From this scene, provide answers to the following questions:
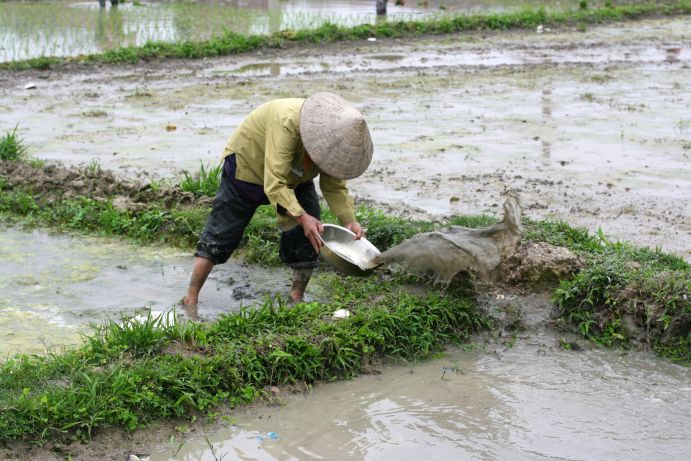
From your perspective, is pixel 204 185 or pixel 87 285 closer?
pixel 87 285

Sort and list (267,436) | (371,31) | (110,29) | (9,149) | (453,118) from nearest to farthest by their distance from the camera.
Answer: (267,436) → (9,149) → (453,118) → (371,31) → (110,29)

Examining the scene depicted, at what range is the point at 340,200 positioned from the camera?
15.3ft

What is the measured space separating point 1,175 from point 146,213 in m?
1.55

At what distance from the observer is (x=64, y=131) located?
8.92 meters

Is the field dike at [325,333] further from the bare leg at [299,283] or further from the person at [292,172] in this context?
the person at [292,172]

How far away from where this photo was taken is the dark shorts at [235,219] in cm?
468

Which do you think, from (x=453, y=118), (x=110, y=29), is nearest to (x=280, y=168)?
(x=453, y=118)

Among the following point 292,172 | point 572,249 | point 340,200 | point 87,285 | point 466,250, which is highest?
point 292,172

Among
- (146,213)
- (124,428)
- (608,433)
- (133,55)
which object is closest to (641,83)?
(133,55)

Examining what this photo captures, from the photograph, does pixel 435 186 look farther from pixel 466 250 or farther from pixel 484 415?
pixel 484 415

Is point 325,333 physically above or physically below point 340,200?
below

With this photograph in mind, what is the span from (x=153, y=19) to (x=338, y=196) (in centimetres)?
1435

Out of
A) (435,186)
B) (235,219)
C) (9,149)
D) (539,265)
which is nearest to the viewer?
(235,219)

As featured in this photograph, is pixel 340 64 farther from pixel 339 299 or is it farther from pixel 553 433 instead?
pixel 553 433
